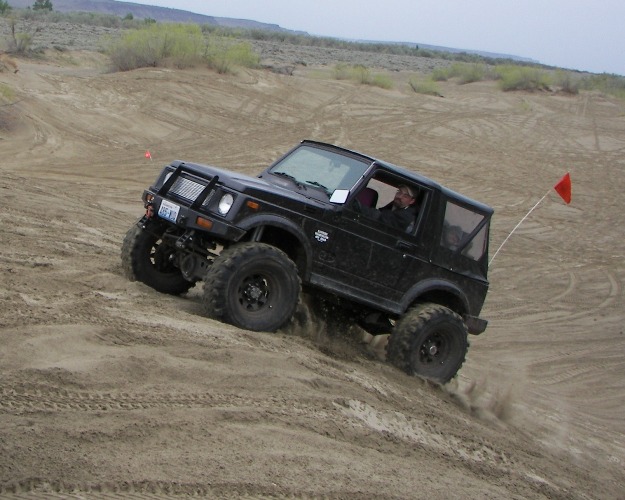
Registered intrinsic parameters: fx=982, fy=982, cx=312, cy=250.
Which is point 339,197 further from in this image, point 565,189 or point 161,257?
point 565,189

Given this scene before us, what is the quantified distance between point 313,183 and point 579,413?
4.29 meters

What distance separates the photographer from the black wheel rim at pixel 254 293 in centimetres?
793

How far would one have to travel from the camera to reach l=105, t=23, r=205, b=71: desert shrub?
31.3 m

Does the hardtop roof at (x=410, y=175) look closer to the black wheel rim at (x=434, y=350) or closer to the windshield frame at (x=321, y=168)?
the windshield frame at (x=321, y=168)

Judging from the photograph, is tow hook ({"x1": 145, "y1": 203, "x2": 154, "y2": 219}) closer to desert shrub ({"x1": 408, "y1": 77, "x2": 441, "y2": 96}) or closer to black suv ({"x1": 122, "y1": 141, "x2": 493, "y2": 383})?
black suv ({"x1": 122, "y1": 141, "x2": 493, "y2": 383})

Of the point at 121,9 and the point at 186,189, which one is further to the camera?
the point at 121,9

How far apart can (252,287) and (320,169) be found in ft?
5.09

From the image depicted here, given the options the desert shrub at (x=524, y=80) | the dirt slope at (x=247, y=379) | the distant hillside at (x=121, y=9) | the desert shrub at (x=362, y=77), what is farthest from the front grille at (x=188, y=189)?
the distant hillside at (x=121, y=9)

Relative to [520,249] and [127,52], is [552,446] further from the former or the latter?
[127,52]

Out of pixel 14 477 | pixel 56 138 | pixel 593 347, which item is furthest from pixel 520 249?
pixel 14 477

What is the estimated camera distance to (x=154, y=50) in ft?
104

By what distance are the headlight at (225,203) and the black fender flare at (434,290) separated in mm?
1980

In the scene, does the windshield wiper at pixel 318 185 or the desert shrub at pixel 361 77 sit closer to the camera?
the windshield wiper at pixel 318 185

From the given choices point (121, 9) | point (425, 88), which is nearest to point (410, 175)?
point (425, 88)
